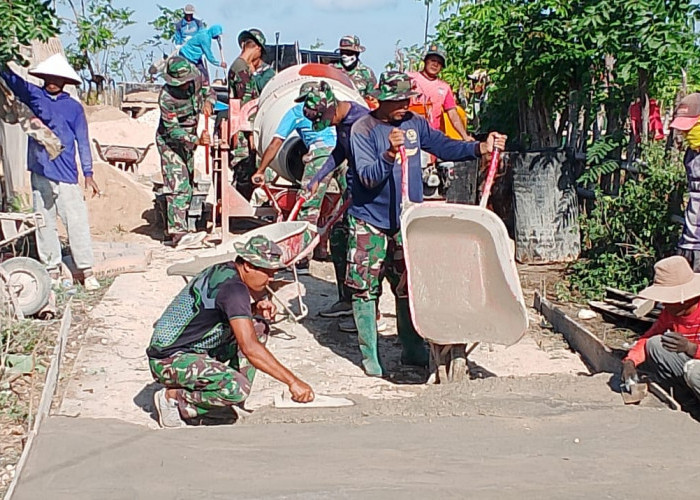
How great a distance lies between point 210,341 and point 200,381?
7.7 inches

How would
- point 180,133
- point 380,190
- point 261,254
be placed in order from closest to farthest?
point 261,254 → point 380,190 → point 180,133

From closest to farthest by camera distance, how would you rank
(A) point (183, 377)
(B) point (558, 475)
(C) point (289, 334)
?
1. (B) point (558, 475)
2. (A) point (183, 377)
3. (C) point (289, 334)

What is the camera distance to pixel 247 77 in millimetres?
9523

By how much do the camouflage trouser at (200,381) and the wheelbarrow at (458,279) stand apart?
1.06 m

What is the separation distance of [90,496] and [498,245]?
104 inches

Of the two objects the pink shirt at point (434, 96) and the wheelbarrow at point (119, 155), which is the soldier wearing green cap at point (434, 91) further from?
the wheelbarrow at point (119, 155)

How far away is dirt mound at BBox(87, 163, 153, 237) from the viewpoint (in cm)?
1046

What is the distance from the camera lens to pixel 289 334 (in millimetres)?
6426

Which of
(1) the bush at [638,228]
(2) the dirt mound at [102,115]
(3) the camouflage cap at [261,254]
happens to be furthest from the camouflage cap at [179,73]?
(2) the dirt mound at [102,115]

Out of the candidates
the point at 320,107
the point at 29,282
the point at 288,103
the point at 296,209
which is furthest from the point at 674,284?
the point at 288,103

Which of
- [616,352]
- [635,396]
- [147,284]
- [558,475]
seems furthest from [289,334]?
[558,475]

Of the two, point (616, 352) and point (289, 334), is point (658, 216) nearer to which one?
point (616, 352)

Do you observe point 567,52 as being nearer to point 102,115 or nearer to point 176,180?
point 176,180

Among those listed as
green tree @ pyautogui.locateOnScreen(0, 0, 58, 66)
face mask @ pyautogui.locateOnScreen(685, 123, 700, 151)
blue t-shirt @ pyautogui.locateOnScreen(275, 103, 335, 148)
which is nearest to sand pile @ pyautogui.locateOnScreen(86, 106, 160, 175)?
blue t-shirt @ pyautogui.locateOnScreen(275, 103, 335, 148)
